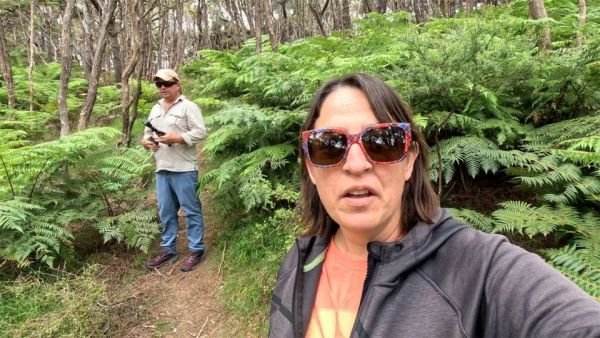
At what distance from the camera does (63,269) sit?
4105 mm

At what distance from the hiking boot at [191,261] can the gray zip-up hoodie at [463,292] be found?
369 cm

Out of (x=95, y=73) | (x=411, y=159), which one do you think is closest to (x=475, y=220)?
(x=411, y=159)

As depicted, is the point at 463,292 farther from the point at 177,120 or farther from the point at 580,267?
the point at 177,120

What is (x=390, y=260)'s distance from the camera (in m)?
1.17

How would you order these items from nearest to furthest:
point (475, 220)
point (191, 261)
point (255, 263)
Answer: point (475, 220), point (255, 263), point (191, 261)

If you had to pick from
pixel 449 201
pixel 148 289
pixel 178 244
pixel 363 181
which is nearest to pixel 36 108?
pixel 178 244

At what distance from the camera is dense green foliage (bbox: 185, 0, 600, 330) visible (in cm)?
267

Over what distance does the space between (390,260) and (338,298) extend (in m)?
0.26

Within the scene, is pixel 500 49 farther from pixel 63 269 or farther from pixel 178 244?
pixel 63 269

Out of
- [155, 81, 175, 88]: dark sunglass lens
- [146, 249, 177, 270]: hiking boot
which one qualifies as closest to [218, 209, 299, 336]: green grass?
[146, 249, 177, 270]: hiking boot

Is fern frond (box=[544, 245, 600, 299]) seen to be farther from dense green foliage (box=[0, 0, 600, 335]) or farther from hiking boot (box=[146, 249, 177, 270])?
hiking boot (box=[146, 249, 177, 270])

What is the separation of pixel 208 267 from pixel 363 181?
3633mm

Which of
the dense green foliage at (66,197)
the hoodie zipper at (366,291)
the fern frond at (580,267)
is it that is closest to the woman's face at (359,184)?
the hoodie zipper at (366,291)

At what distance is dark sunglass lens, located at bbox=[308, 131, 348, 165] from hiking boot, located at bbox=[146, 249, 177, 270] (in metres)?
3.80
